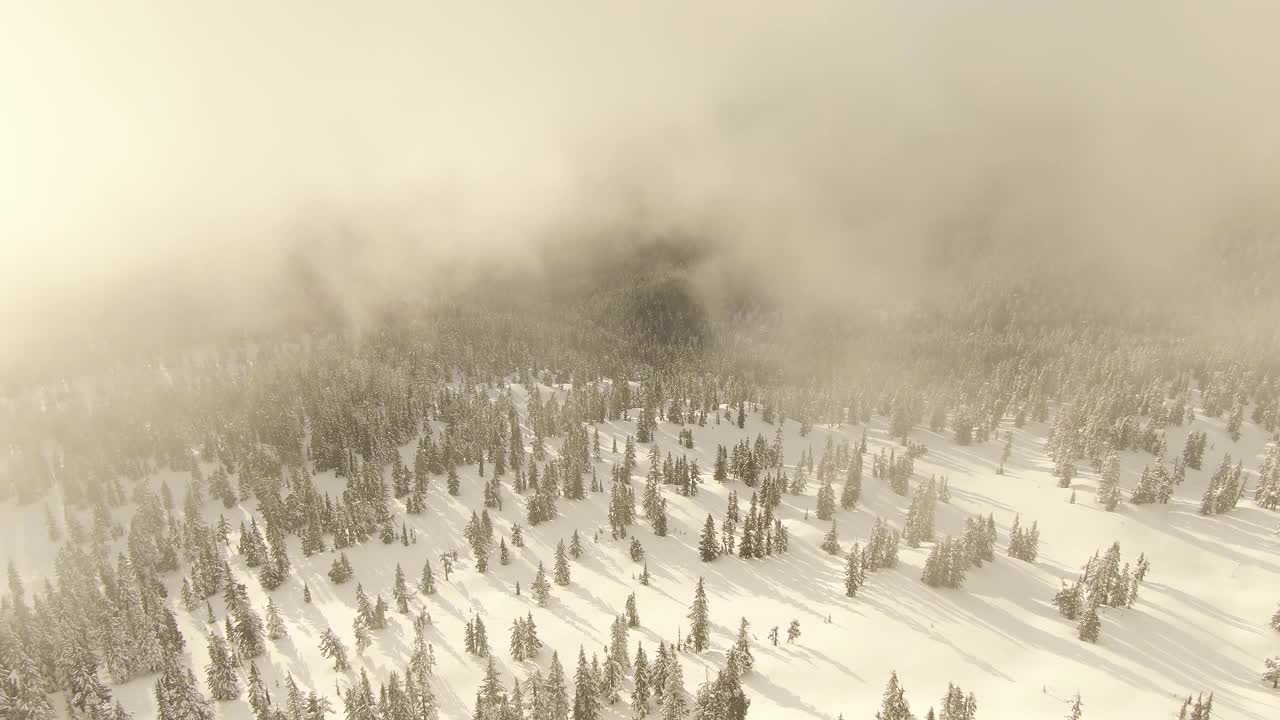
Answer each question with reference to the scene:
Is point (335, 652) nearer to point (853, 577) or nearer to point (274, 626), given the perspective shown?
point (274, 626)

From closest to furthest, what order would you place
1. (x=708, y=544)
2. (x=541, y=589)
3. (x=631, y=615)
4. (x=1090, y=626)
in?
(x=1090, y=626) → (x=631, y=615) → (x=541, y=589) → (x=708, y=544)

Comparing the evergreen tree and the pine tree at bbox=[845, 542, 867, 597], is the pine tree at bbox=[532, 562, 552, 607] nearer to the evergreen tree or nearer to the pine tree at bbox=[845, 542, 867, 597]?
the evergreen tree

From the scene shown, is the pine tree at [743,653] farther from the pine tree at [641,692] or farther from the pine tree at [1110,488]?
the pine tree at [1110,488]

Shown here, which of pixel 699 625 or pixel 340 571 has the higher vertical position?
pixel 699 625

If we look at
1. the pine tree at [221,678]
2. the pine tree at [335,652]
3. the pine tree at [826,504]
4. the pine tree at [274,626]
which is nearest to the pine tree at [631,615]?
the pine tree at [335,652]

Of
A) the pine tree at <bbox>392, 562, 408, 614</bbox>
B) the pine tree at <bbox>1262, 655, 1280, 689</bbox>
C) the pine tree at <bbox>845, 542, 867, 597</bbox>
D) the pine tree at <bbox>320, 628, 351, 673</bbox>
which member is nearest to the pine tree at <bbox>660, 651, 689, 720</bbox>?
the pine tree at <bbox>845, 542, 867, 597</bbox>

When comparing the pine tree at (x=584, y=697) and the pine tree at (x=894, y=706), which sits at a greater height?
the pine tree at (x=894, y=706)

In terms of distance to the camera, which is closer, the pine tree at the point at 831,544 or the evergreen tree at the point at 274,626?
the evergreen tree at the point at 274,626

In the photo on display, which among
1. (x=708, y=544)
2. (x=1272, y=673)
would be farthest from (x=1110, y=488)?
(x=708, y=544)
